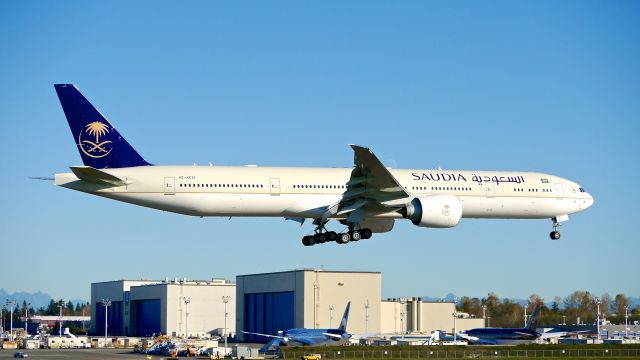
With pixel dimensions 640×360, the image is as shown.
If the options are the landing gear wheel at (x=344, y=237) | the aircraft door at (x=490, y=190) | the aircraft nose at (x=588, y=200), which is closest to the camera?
the landing gear wheel at (x=344, y=237)

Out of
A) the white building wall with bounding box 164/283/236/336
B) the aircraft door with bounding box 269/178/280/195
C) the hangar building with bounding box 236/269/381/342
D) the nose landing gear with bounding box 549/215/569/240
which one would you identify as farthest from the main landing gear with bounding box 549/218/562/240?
the white building wall with bounding box 164/283/236/336

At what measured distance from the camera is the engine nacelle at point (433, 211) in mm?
55500

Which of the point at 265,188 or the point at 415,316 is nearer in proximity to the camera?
the point at 265,188

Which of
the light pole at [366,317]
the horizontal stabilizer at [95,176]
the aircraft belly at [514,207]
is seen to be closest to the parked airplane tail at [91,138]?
the horizontal stabilizer at [95,176]

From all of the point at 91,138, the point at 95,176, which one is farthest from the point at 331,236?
the point at 91,138

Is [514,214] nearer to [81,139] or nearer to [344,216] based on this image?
[344,216]

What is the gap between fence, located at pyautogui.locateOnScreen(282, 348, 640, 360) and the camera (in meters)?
71.8

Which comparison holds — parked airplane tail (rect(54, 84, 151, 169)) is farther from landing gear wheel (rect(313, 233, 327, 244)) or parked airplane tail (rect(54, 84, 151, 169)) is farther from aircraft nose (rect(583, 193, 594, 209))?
aircraft nose (rect(583, 193, 594, 209))

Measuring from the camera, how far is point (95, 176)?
172 feet

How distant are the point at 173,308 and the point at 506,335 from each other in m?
50.8

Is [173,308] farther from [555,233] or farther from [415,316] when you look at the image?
[555,233]

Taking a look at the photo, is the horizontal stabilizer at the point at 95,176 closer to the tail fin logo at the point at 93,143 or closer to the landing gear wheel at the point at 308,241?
the tail fin logo at the point at 93,143

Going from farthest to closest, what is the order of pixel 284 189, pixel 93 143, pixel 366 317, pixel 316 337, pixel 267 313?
pixel 267 313 < pixel 366 317 < pixel 316 337 < pixel 284 189 < pixel 93 143

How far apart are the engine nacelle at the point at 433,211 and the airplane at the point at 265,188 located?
0.06m
